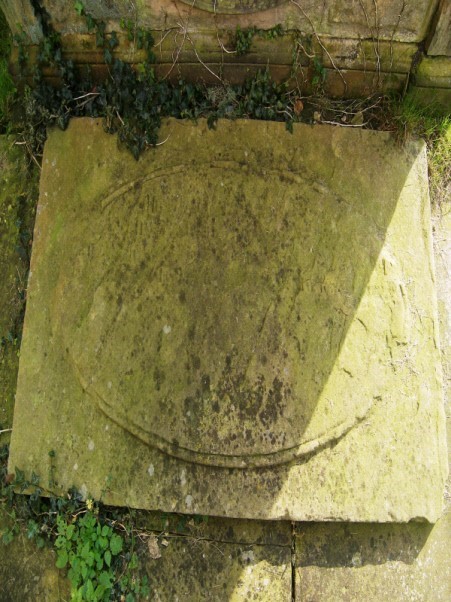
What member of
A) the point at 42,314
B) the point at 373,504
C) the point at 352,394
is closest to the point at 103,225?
the point at 42,314

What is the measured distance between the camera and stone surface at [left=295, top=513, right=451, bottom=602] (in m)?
2.52

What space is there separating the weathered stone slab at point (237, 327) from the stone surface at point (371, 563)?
14 centimetres

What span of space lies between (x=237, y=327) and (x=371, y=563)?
3.77 feet

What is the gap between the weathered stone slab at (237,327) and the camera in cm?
250

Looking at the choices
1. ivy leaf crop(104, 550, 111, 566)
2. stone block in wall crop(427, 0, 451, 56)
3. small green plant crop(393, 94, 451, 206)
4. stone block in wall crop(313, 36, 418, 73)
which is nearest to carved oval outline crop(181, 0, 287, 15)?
stone block in wall crop(313, 36, 418, 73)

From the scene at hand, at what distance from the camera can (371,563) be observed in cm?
254

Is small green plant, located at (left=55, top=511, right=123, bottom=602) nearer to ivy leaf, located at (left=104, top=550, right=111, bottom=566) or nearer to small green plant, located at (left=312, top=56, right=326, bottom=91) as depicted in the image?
ivy leaf, located at (left=104, top=550, right=111, bottom=566)

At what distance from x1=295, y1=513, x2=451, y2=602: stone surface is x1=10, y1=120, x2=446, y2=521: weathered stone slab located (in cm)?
14

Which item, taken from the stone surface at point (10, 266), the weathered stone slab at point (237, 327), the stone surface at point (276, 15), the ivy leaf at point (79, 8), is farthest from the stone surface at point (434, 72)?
the stone surface at point (10, 266)

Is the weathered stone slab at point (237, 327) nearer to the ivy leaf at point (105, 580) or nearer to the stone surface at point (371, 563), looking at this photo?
the stone surface at point (371, 563)

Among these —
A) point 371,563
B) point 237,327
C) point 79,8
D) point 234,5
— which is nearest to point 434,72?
point 234,5

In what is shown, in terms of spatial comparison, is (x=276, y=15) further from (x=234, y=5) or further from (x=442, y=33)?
(x=442, y=33)

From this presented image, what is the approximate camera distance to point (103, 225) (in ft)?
9.09

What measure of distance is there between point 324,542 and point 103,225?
171 centimetres
